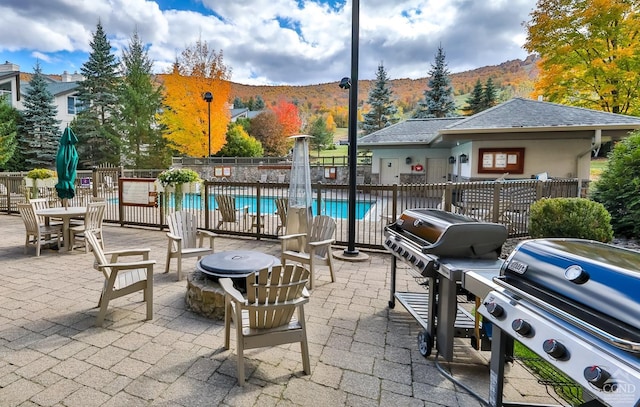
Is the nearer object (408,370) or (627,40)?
(408,370)

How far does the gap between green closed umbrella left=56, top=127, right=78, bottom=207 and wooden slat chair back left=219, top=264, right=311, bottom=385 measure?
5.65 m

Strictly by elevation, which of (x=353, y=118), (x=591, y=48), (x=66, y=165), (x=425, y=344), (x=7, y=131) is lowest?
(x=425, y=344)

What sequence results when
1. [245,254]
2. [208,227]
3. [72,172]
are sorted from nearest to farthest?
1. [245,254]
2. [72,172]
3. [208,227]

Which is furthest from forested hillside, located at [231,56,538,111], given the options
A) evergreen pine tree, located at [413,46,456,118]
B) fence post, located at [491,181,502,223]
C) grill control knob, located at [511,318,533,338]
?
grill control knob, located at [511,318,533,338]

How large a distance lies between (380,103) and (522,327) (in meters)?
31.3

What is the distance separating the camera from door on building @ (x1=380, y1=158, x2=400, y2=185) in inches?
733

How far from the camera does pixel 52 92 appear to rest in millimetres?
25547

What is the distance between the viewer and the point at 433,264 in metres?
2.53

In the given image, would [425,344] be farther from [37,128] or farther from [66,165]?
[37,128]

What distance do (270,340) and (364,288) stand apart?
2.14 metres

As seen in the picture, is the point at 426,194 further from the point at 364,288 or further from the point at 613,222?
the point at 613,222

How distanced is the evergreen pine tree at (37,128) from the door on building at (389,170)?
20.8m

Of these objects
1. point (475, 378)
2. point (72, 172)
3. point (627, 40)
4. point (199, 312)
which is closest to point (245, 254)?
point (199, 312)

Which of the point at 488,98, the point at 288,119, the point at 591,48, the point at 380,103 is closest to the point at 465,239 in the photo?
the point at 591,48
